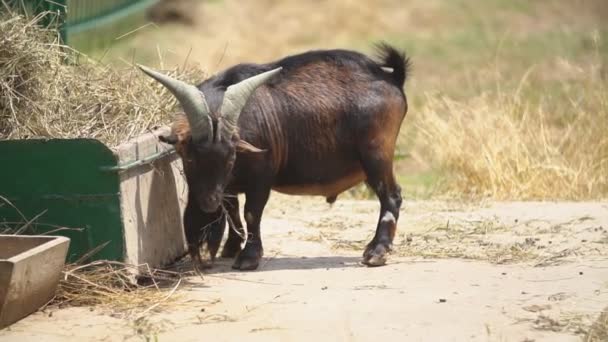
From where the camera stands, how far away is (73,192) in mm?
8320

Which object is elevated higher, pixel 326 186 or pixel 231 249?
pixel 326 186

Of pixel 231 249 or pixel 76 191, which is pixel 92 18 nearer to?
pixel 231 249

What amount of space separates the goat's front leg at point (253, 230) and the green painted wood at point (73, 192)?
118 cm

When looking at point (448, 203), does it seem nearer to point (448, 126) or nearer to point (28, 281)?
point (448, 126)

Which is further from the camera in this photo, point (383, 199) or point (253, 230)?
point (383, 199)

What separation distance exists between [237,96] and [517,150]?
173 inches

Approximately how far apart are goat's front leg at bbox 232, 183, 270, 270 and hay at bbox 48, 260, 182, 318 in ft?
2.79

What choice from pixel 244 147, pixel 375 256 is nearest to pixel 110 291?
pixel 244 147

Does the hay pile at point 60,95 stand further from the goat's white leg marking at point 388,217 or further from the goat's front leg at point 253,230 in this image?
the goat's white leg marking at point 388,217

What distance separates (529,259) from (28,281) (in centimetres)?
373

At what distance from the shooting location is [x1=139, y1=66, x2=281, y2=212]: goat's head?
339 inches

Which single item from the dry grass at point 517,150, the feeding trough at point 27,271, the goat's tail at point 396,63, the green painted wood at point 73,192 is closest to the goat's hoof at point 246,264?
the green painted wood at point 73,192

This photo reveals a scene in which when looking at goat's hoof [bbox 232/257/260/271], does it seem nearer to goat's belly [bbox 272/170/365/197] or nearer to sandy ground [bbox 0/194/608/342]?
sandy ground [bbox 0/194/608/342]

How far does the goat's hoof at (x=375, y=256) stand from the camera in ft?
30.2
